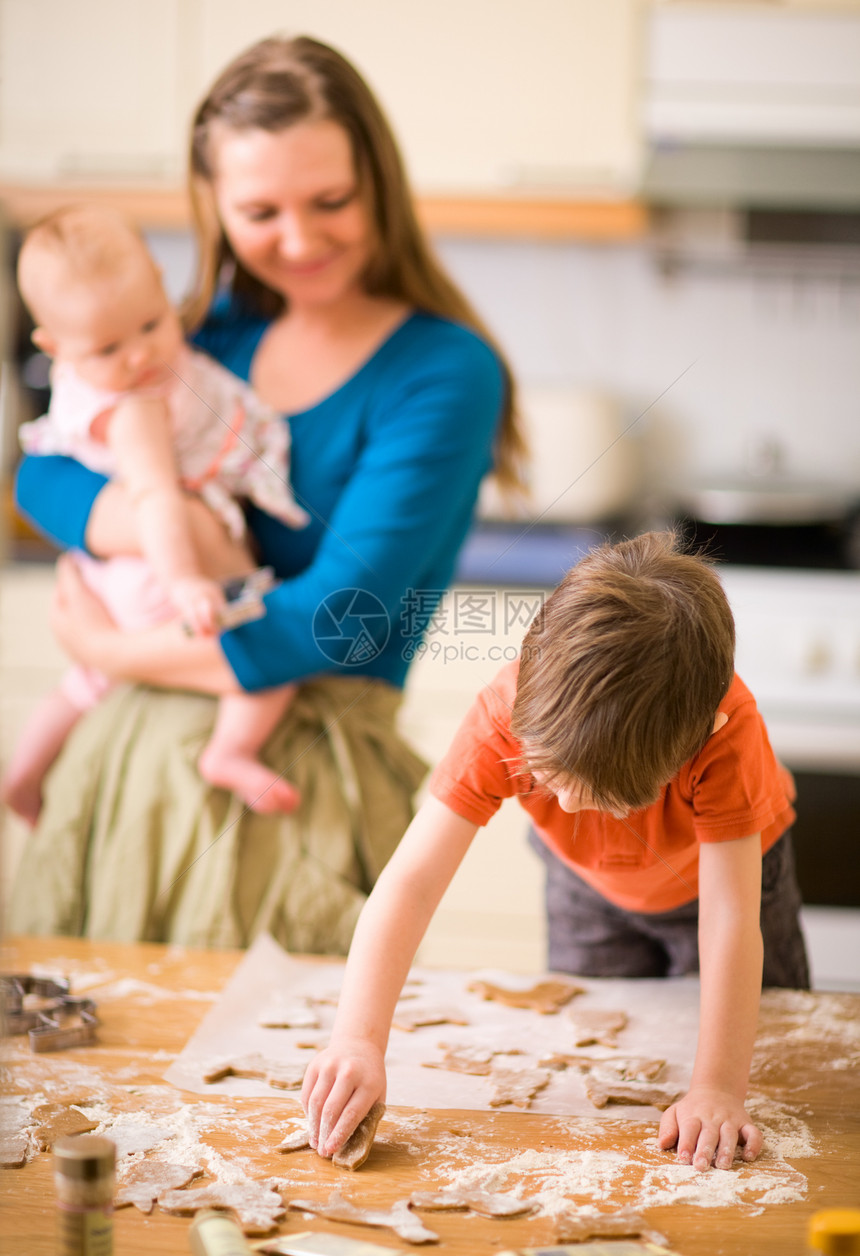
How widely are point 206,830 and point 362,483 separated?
0.30m

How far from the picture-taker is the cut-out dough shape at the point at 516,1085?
657 millimetres

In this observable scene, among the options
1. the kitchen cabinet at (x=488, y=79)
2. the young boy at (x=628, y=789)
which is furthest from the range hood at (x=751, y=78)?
the young boy at (x=628, y=789)

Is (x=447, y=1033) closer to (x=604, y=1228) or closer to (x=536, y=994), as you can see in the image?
(x=536, y=994)

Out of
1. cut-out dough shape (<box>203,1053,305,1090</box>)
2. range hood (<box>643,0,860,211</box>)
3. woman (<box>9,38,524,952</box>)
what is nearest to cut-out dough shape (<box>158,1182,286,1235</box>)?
cut-out dough shape (<box>203,1053,305,1090</box>)

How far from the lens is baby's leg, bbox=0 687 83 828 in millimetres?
1011

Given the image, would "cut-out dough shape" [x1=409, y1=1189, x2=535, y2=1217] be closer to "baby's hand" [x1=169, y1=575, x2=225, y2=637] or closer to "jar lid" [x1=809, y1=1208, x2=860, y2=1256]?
"jar lid" [x1=809, y1=1208, x2=860, y2=1256]

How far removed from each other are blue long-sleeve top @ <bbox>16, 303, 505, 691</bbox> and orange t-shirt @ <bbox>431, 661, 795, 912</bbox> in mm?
178

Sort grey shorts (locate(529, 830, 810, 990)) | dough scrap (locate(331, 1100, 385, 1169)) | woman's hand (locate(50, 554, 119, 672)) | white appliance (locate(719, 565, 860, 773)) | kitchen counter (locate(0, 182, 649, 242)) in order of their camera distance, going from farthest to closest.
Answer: kitchen counter (locate(0, 182, 649, 242))
white appliance (locate(719, 565, 860, 773))
woman's hand (locate(50, 554, 119, 672))
grey shorts (locate(529, 830, 810, 990))
dough scrap (locate(331, 1100, 385, 1169))

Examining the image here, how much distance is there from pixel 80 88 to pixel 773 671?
143cm

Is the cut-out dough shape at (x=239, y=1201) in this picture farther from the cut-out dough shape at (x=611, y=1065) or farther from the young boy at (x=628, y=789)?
the cut-out dough shape at (x=611, y=1065)

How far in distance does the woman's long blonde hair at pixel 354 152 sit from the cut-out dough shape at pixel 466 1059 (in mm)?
591

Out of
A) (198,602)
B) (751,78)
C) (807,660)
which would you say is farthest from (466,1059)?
(751,78)

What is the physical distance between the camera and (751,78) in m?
1.71

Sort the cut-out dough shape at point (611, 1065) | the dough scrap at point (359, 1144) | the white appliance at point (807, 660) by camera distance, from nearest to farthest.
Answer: the dough scrap at point (359, 1144), the cut-out dough shape at point (611, 1065), the white appliance at point (807, 660)
